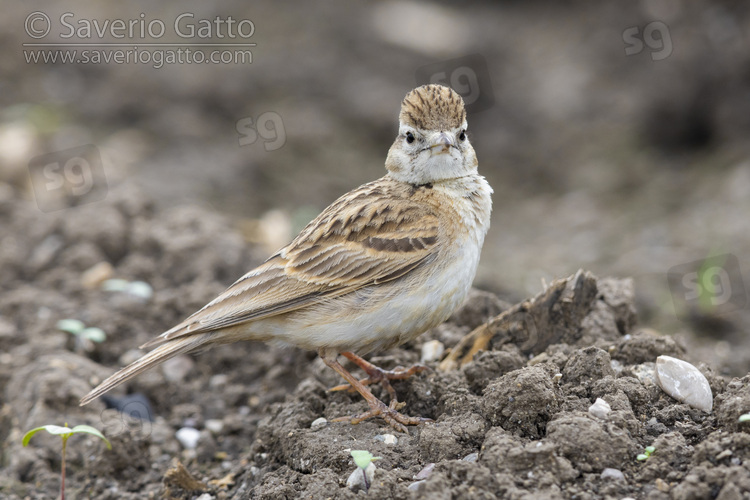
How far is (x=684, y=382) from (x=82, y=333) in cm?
441

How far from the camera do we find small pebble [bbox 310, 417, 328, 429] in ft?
17.0

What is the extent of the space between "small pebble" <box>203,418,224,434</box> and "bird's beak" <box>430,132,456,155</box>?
253cm

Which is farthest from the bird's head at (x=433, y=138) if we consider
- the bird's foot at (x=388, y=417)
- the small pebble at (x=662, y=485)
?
the small pebble at (x=662, y=485)

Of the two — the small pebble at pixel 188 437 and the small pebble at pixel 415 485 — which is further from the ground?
the small pebble at pixel 415 485

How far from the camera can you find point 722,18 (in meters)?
11.5

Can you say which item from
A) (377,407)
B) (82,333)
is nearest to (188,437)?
(82,333)

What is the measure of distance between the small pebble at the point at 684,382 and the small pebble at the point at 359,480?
1724 millimetres

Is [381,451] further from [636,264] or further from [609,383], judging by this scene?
[636,264]

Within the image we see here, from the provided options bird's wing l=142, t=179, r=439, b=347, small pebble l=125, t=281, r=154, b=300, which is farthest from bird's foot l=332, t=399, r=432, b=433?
small pebble l=125, t=281, r=154, b=300

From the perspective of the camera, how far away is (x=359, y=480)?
4426 mm

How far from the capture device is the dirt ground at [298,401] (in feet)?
13.4

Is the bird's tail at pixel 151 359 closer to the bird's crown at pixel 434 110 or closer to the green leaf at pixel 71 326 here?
the green leaf at pixel 71 326

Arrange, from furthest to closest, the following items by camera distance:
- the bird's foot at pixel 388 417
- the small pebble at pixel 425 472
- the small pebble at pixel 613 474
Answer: the bird's foot at pixel 388 417 < the small pebble at pixel 425 472 < the small pebble at pixel 613 474

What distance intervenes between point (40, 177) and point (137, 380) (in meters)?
4.59
